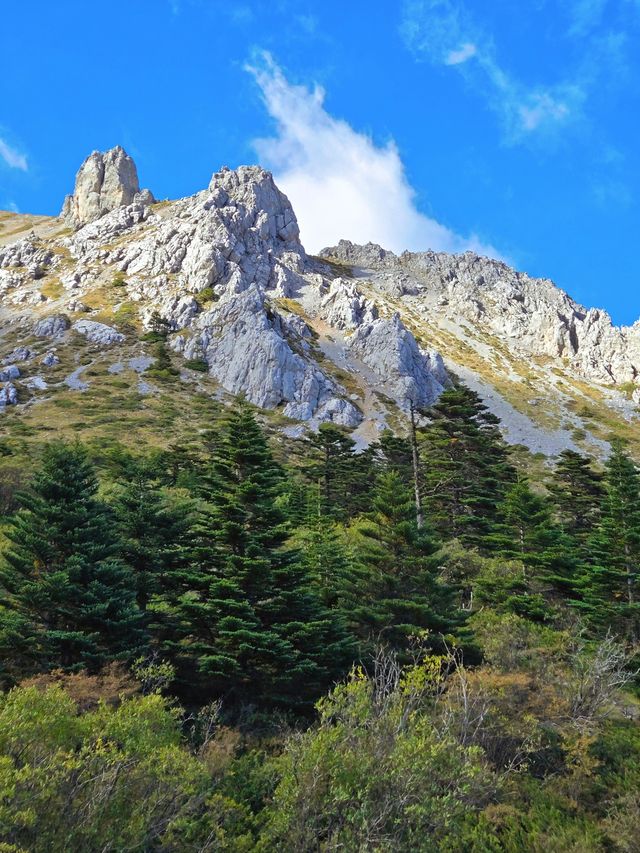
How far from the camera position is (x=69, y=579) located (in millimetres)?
18500

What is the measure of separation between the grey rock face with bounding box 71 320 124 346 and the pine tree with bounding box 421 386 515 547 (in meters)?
74.7

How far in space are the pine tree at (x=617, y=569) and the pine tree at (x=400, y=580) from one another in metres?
8.98

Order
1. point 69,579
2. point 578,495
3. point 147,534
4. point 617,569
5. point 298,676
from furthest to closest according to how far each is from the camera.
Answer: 1. point 578,495
2. point 617,569
3. point 147,534
4. point 298,676
5. point 69,579

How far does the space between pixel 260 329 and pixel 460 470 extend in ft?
217

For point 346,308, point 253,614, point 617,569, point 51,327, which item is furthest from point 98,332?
point 617,569

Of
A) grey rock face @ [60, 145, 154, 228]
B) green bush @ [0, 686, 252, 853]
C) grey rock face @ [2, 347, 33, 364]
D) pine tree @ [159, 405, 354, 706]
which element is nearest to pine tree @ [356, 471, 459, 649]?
pine tree @ [159, 405, 354, 706]

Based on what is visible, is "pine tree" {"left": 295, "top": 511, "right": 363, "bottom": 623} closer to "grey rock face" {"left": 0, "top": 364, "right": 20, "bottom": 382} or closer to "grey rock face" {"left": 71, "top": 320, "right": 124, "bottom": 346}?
"grey rock face" {"left": 0, "top": 364, "right": 20, "bottom": 382}

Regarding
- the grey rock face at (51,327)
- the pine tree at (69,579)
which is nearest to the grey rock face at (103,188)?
the grey rock face at (51,327)

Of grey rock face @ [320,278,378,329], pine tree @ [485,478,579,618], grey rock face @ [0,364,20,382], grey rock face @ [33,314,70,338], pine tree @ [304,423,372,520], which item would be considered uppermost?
grey rock face @ [320,278,378,329]

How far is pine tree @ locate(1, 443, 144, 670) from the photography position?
17453mm

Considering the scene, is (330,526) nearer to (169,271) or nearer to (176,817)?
(176,817)

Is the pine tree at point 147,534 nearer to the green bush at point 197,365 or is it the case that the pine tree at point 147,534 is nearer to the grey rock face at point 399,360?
the green bush at point 197,365

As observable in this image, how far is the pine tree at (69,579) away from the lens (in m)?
17.5

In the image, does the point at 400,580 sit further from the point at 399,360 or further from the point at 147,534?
the point at 399,360
